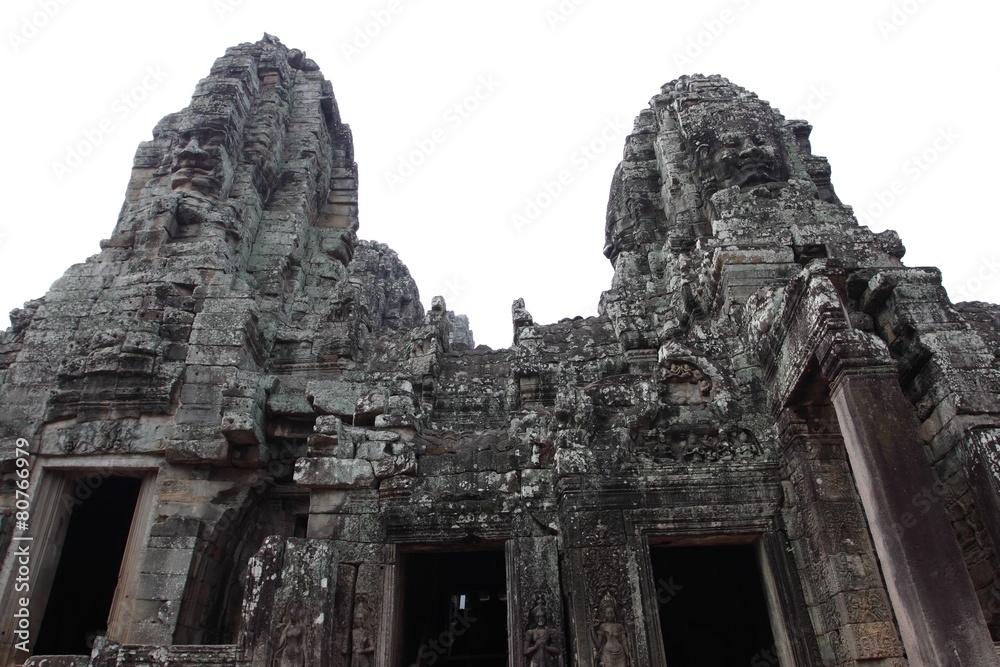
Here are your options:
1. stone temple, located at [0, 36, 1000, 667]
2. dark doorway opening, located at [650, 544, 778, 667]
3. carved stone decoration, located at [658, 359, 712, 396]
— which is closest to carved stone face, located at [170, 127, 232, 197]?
stone temple, located at [0, 36, 1000, 667]

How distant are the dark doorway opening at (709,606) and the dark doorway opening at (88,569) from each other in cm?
881

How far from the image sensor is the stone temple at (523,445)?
6211 mm

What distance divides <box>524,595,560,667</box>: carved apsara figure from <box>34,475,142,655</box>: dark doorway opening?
26.2 feet

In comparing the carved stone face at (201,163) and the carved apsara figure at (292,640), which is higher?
the carved stone face at (201,163)

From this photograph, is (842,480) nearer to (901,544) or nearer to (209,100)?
(901,544)

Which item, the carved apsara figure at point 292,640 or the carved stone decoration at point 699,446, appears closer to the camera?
the carved apsara figure at point 292,640

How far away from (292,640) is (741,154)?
32.3ft

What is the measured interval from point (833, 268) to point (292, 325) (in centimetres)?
1001

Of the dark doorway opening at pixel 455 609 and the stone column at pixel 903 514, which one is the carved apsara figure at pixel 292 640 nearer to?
the dark doorway opening at pixel 455 609

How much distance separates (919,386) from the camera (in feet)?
23.8

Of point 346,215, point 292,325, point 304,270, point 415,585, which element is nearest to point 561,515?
point 415,585

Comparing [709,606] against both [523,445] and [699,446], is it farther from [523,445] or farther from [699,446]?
[523,445]

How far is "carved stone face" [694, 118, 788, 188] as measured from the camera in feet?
36.4

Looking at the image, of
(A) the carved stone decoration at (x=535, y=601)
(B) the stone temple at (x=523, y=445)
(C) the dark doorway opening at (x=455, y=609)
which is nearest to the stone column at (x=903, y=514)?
(B) the stone temple at (x=523, y=445)
